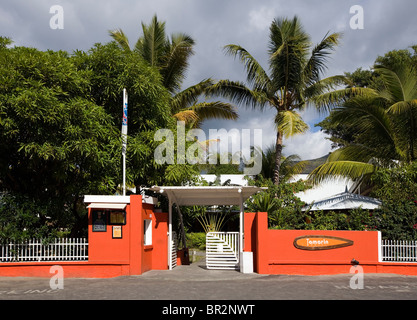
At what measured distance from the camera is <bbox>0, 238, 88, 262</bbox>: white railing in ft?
45.4

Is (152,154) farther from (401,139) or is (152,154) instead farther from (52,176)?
(401,139)

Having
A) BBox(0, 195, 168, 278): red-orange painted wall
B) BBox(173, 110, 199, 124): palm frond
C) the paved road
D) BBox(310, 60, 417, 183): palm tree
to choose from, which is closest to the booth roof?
BBox(0, 195, 168, 278): red-orange painted wall

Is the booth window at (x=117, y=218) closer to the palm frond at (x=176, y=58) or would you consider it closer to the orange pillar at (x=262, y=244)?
the orange pillar at (x=262, y=244)

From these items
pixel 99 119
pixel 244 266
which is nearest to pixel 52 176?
pixel 99 119

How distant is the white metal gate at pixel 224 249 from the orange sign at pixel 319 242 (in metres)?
2.26

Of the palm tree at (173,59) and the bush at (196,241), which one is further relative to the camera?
the bush at (196,241)

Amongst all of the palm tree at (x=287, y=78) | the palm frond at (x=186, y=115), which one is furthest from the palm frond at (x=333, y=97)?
the palm frond at (x=186, y=115)

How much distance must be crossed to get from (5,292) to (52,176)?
4814 millimetres

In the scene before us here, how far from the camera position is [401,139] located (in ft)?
60.8

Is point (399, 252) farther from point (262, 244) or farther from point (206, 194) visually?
point (206, 194)

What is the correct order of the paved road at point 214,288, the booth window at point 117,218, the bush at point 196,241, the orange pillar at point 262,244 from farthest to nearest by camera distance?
the bush at point 196,241, the orange pillar at point 262,244, the booth window at point 117,218, the paved road at point 214,288

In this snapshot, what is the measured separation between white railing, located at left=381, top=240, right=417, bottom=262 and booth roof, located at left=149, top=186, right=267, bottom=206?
4236 millimetres

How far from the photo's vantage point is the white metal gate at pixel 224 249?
15.5 meters
